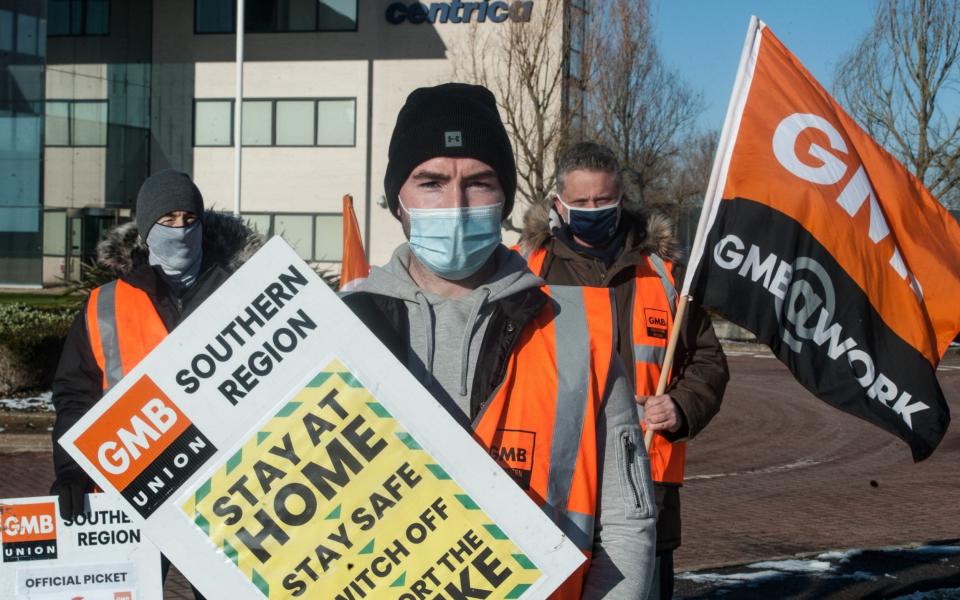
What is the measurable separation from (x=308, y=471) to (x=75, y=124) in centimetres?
3984

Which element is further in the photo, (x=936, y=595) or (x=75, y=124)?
(x=75, y=124)

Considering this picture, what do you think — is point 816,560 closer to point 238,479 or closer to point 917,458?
point 917,458

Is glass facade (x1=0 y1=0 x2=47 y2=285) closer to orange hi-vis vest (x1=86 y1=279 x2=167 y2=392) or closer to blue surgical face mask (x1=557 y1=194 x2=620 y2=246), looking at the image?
orange hi-vis vest (x1=86 y1=279 x2=167 y2=392)

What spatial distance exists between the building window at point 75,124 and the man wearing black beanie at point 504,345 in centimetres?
3936

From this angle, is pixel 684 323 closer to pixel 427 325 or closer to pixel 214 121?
pixel 427 325

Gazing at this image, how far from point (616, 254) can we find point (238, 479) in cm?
249

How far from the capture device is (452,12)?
1506 inches

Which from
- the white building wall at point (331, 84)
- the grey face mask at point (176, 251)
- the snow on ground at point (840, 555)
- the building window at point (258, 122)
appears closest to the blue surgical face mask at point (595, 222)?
the grey face mask at point (176, 251)

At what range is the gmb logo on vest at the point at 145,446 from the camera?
2205 mm

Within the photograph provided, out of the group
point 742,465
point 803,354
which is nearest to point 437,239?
point 803,354

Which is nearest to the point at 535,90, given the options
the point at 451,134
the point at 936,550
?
the point at 936,550

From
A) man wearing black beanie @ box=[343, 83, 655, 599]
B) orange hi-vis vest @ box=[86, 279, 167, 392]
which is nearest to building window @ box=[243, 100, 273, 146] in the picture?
orange hi-vis vest @ box=[86, 279, 167, 392]

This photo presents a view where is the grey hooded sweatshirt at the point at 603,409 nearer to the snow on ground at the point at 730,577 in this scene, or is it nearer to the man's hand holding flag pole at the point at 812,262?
the man's hand holding flag pole at the point at 812,262

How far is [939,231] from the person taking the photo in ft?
14.5
